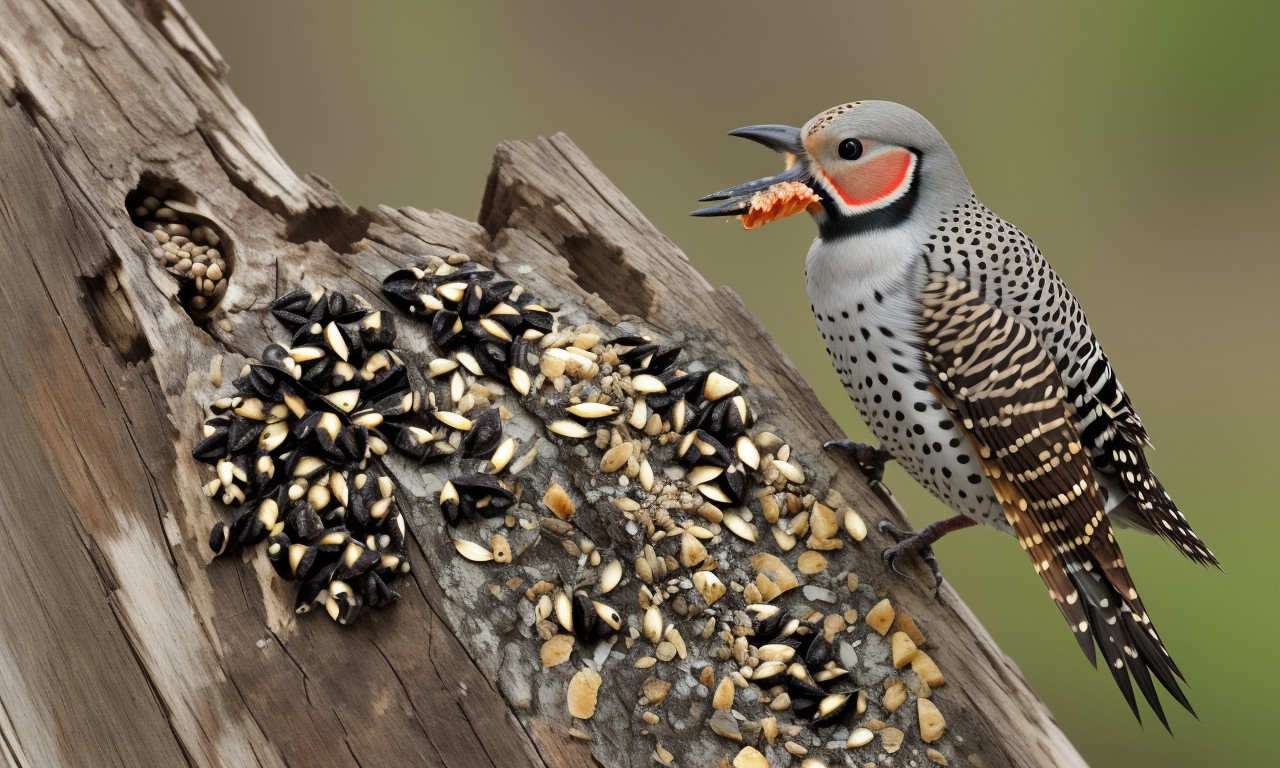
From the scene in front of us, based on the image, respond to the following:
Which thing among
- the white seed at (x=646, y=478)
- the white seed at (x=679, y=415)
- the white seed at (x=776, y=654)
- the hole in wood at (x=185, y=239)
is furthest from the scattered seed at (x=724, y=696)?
the hole in wood at (x=185, y=239)

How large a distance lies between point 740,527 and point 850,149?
2.92 ft

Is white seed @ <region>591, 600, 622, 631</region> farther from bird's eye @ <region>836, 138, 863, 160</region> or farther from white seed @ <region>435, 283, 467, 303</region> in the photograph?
bird's eye @ <region>836, 138, 863, 160</region>

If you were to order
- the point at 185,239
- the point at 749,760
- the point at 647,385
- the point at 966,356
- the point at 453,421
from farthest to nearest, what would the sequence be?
1. the point at 185,239
2. the point at 647,385
3. the point at 453,421
4. the point at 966,356
5. the point at 749,760

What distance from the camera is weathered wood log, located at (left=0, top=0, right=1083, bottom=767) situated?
2004mm

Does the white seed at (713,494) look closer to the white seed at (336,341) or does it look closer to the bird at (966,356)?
the bird at (966,356)

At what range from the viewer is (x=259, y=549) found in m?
2.09

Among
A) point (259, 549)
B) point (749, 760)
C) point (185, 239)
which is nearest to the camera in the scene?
point (749, 760)

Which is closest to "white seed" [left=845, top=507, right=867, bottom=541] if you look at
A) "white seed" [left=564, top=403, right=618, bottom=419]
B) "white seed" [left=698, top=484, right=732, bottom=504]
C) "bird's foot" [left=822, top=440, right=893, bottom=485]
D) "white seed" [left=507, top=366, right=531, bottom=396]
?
"bird's foot" [left=822, top=440, right=893, bottom=485]

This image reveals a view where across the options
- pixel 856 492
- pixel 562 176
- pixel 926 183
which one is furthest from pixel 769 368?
pixel 562 176

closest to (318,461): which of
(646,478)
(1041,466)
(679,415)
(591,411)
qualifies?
(591,411)

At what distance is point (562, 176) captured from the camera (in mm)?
2916

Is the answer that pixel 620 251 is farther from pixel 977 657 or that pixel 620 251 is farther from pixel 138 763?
pixel 138 763

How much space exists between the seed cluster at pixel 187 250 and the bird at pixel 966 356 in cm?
122

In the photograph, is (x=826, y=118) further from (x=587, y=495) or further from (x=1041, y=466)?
(x=587, y=495)
